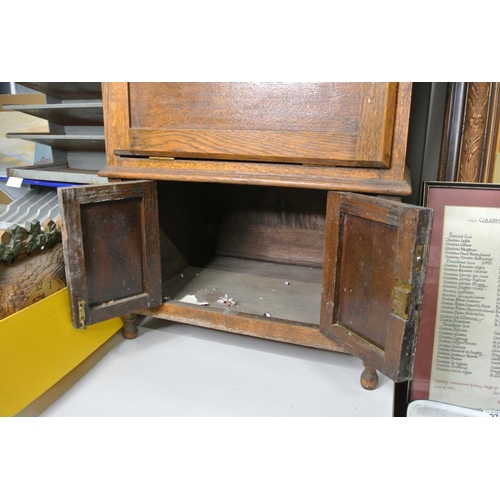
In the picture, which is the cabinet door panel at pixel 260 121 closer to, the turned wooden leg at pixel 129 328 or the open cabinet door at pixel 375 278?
the open cabinet door at pixel 375 278

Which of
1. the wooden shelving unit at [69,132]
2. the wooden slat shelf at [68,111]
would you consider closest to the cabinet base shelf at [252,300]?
the wooden shelving unit at [69,132]

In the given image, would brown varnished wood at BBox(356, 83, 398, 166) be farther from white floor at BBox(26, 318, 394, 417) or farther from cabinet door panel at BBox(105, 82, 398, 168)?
white floor at BBox(26, 318, 394, 417)

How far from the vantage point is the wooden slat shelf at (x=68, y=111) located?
145 cm

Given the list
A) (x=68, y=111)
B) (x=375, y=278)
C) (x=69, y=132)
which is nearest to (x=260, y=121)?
(x=375, y=278)

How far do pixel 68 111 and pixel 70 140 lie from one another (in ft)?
0.33

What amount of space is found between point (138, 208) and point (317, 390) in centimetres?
62

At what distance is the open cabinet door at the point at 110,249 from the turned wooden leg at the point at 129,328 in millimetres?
134

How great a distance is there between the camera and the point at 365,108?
2.89 ft

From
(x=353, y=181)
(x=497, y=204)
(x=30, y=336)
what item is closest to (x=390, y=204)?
(x=353, y=181)

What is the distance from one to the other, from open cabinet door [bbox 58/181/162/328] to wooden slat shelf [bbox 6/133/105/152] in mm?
517

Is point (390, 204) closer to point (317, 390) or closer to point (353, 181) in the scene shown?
point (353, 181)

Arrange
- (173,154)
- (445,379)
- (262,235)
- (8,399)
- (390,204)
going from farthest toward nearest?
(262,235), (445,379), (173,154), (8,399), (390,204)

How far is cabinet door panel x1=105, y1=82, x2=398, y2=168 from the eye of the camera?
884 mm

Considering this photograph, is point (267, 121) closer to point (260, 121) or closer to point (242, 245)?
point (260, 121)
